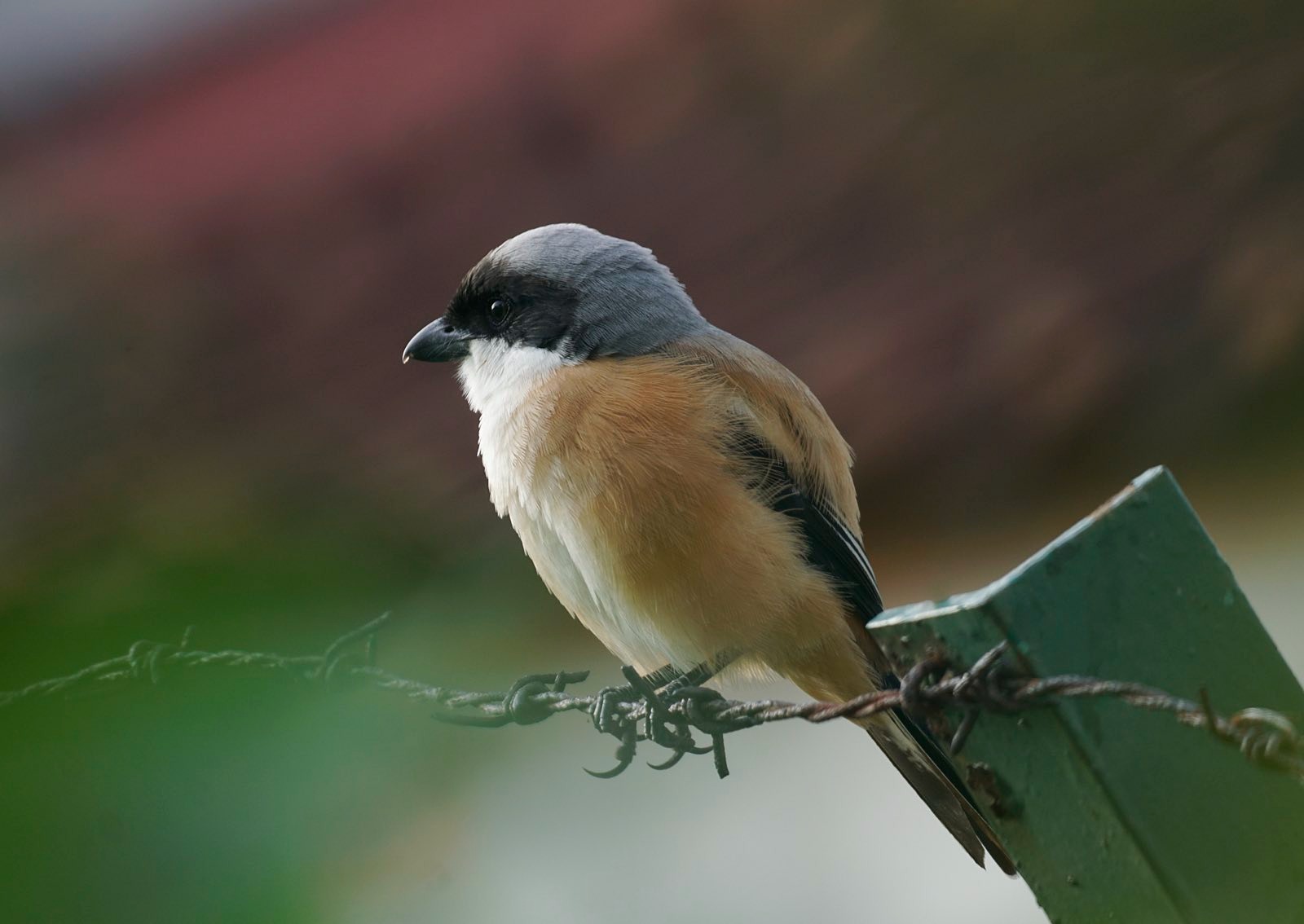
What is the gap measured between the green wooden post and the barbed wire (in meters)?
0.02

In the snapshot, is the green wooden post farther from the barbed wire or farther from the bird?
the bird

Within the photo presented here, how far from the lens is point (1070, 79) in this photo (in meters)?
2.67

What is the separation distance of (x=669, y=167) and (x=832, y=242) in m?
0.41

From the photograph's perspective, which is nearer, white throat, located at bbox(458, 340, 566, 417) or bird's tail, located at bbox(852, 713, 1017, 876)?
bird's tail, located at bbox(852, 713, 1017, 876)

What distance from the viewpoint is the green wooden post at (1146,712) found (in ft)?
3.04

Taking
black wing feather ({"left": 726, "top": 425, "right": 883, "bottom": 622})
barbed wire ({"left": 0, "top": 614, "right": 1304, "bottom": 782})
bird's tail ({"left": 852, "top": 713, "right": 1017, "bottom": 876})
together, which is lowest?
bird's tail ({"left": 852, "top": 713, "right": 1017, "bottom": 876})

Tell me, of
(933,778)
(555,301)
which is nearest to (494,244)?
(555,301)

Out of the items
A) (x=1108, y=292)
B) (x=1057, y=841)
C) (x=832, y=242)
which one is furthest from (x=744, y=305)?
(x=1057, y=841)

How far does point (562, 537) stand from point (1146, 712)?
1.35m

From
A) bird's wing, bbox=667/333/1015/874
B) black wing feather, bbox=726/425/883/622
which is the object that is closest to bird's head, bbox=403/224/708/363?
bird's wing, bbox=667/333/1015/874

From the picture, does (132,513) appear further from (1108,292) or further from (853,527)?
(1108,292)

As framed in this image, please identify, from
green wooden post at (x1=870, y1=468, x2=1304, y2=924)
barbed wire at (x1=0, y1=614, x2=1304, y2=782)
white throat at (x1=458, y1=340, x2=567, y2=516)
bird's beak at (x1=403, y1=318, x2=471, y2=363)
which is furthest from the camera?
bird's beak at (x1=403, y1=318, x2=471, y2=363)

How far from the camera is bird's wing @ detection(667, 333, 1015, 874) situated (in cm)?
213

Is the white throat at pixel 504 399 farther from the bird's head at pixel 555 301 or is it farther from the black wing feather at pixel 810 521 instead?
the black wing feather at pixel 810 521
